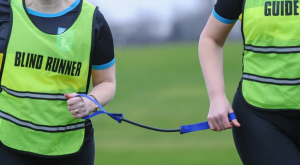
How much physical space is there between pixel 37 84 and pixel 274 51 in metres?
1.36

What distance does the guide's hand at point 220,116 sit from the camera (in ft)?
12.2

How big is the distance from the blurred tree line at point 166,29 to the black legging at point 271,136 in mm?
35084

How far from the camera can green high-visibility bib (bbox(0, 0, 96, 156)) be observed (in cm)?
389

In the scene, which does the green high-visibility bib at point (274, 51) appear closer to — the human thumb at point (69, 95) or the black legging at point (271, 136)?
the black legging at point (271, 136)

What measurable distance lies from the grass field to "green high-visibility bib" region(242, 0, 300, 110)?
7.64 meters

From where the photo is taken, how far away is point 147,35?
4453cm

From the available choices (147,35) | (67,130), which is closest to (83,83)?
(67,130)

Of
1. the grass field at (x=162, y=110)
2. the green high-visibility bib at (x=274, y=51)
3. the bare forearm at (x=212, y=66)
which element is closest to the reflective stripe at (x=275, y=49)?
the green high-visibility bib at (x=274, y=51)

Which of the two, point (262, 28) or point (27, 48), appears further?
point (27, 48)

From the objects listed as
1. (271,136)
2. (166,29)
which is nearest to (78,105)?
(271,136)

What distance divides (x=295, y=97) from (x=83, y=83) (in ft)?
4.19

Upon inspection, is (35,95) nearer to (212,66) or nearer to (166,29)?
(212,66)

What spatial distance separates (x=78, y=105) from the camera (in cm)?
387

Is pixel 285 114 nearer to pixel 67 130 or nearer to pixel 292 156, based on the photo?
pixel 292 156
